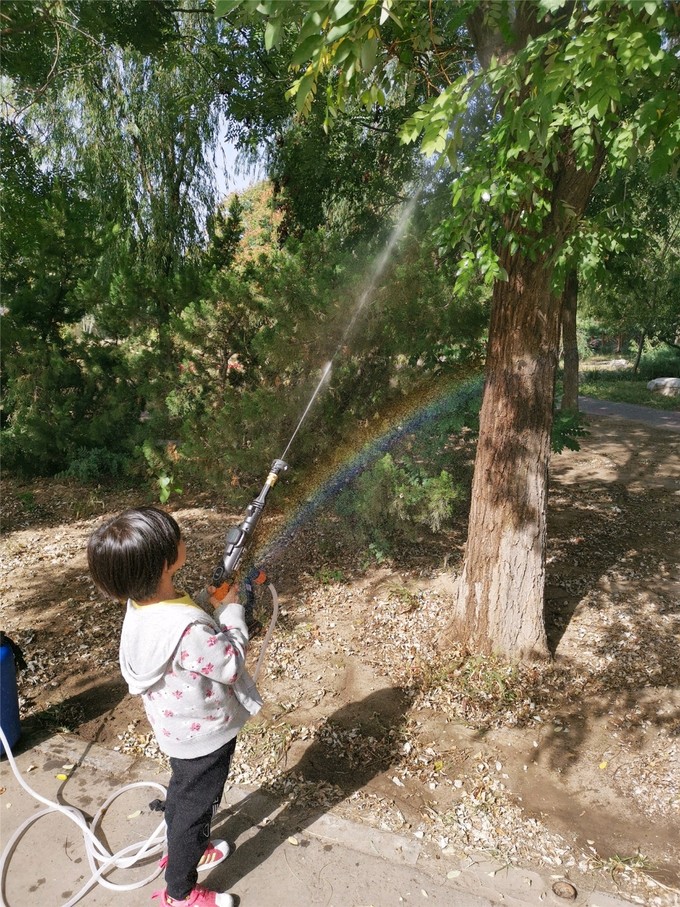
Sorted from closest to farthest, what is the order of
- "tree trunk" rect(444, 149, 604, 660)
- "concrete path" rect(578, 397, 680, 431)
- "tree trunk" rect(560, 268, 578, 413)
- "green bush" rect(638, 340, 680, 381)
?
"tree trunk" rect(444, 149, 604, 660), "tree trunk" rect(560, 268, 578, 413), "concrete path" rect(578, 397, 680, 431), "green bush" rect(638, 340, 680, 381)

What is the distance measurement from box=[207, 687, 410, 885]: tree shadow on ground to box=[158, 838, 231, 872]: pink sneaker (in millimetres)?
41

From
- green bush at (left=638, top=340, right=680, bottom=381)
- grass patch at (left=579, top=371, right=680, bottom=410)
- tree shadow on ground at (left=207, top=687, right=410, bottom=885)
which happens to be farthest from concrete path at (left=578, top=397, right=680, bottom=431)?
tree shadow on ground at (left=207, top=687, right=410, bottom=885)

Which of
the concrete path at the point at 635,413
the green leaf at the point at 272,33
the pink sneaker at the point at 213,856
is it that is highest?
the green leaf at the point at 272,33

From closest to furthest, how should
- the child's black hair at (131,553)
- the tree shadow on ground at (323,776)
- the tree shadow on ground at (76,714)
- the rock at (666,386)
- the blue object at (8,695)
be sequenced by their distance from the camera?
the child's black hair at (131,553), the tree shadow on ground at (323,776), the blue object at (8,695), the tree shadow on ground at (76,714), the rock at (666,386)

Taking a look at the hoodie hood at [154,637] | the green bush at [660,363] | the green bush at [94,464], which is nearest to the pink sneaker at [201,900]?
the hoodie hood at [154,637]

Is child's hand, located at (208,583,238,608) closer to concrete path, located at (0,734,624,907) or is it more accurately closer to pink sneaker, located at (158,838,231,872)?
pink sneaker, located at (158,838,231,872)

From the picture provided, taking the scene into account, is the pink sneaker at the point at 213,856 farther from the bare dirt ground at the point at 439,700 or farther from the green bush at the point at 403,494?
the green bush at the point at 403,494

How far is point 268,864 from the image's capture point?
2.69m

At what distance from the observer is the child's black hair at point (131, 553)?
2.05 metres

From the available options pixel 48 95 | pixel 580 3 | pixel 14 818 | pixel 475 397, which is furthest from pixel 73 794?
pixel 48 95

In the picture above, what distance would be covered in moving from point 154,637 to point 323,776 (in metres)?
1.71

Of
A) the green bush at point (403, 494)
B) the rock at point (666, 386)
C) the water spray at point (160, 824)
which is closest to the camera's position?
the water spray at point (160, 824)

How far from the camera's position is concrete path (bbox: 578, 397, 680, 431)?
1440 centimetres

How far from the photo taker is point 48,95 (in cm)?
841
